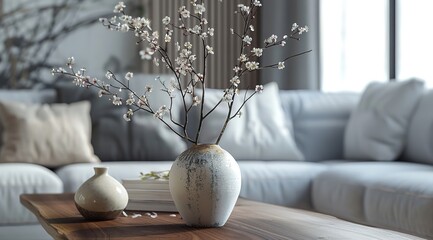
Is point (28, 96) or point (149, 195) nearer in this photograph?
point (149, 195)

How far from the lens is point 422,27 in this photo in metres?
4.91

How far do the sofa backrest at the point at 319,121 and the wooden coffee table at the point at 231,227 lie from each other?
2006 millimetres

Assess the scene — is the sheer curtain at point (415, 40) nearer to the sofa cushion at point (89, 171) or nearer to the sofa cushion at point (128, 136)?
the sofa cushion at point (128, 136)

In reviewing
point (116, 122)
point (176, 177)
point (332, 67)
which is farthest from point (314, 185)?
point (332, 67)

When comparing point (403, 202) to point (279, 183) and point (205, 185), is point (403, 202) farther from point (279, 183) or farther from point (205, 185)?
point (205, 185)

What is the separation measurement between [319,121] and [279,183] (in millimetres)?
716

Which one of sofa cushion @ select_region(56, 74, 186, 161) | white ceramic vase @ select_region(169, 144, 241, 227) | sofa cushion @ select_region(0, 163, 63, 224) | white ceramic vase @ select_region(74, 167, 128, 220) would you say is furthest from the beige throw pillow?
white ceramic vase @ select_region(169, 144, 241, 227)

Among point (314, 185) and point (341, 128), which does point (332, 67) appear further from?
point (314, 185)

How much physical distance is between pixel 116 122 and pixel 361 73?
2.19 meters

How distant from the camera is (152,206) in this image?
2.36 metres

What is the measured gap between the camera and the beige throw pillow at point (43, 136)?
3832mm

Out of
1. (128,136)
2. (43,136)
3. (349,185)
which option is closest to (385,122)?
(349,185)

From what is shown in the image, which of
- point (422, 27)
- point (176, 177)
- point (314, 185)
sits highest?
point (422, 27)

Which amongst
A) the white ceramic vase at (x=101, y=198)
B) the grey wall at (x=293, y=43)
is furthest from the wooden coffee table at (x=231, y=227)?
the grey wall at (x=293, y=43)
